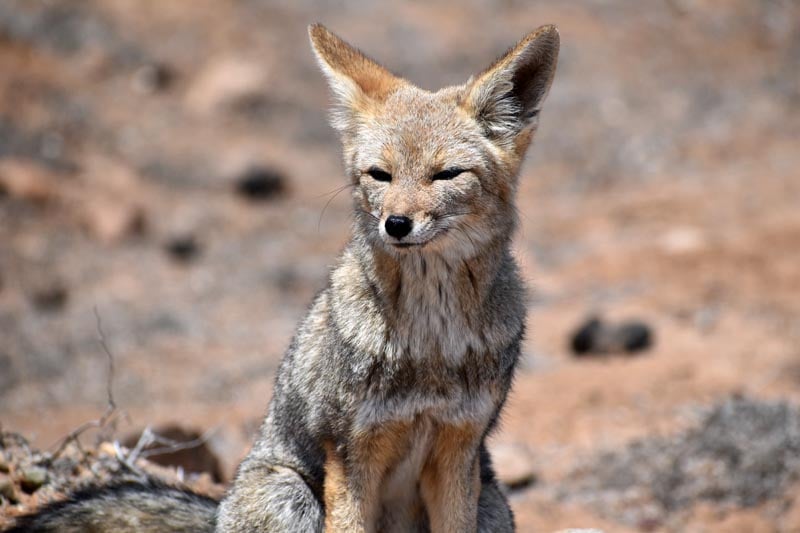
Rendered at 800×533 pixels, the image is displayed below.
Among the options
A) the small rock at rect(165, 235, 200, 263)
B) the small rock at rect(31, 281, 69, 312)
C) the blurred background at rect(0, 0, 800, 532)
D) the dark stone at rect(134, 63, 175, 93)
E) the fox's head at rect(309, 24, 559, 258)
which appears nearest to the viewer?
the fox's head at rect(309, 24, 559, 258)

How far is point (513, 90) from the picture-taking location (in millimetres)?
5168

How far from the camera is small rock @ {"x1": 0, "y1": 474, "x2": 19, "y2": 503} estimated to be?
235 inches

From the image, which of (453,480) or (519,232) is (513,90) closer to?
(519,232)

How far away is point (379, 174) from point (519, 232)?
2.95ft

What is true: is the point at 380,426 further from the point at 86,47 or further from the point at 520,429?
the point at 86,47

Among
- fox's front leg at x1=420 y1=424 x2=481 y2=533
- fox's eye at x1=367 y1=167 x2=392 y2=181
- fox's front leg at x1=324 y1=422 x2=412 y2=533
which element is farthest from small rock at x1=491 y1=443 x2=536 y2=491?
fox's eye at x1=367 y1=167 x2=392 y2=181

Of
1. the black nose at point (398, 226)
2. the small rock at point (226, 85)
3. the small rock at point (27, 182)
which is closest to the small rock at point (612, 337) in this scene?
→ the black nose at point (398, 226)

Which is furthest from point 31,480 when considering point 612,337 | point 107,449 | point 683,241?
point 683,241

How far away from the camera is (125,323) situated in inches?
575

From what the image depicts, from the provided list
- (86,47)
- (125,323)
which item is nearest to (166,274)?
(125,323)

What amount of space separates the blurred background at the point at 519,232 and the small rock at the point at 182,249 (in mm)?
40

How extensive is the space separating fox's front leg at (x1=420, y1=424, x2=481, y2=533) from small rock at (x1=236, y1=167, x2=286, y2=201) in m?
14.2

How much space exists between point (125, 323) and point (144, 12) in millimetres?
9546

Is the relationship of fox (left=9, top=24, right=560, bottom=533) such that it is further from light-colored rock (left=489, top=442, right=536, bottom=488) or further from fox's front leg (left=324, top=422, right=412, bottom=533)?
light-colored rock (left=489, top=442, right=536, bottom=488)
